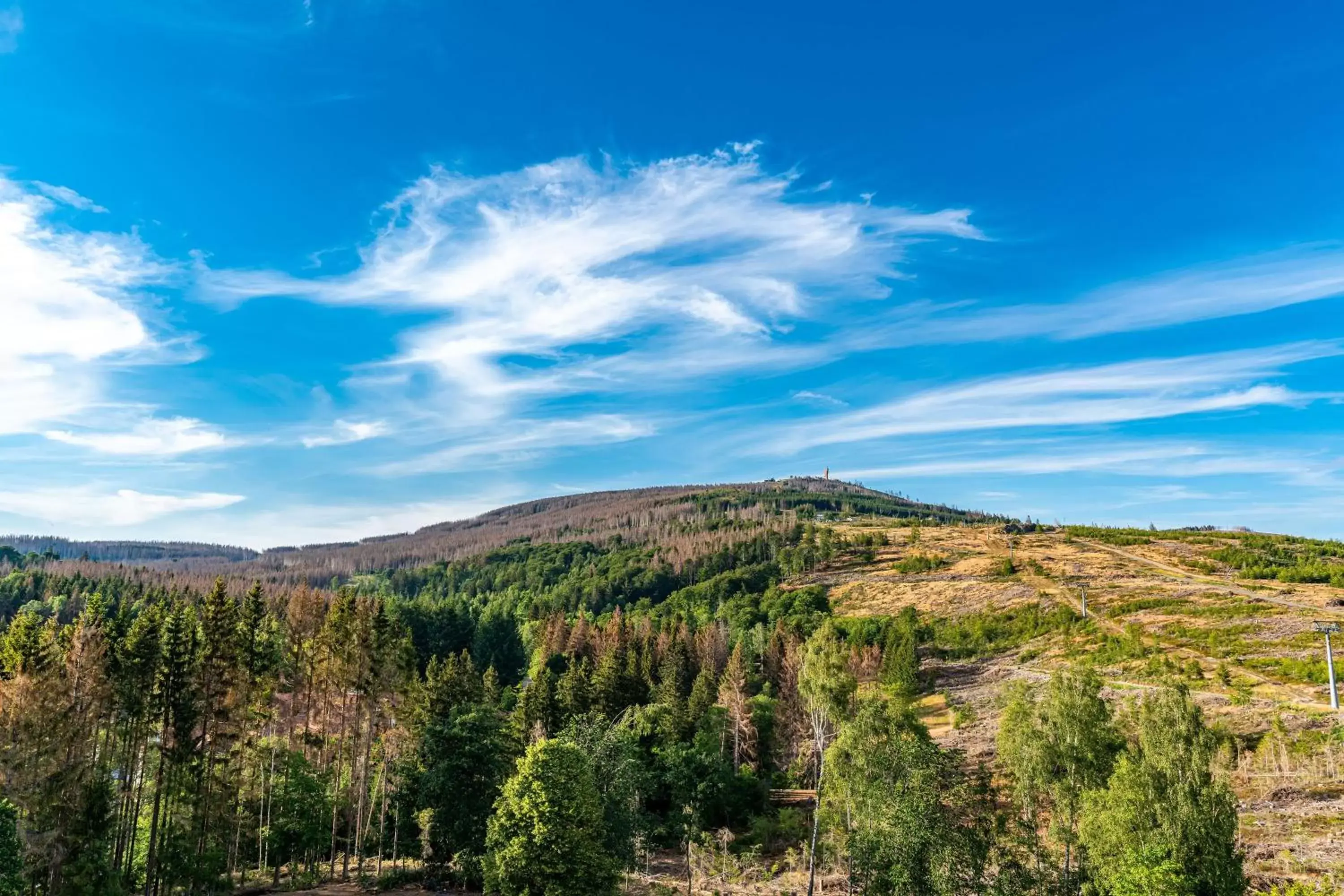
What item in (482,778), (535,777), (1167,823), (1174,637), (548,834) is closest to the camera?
(1167,823)

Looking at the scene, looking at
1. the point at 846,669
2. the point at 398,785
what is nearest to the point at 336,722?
the point at 398,785

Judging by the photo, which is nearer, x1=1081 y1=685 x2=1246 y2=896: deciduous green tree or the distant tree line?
x1=1081 y1=685 x2=1246 y2=896: deciduous green tree

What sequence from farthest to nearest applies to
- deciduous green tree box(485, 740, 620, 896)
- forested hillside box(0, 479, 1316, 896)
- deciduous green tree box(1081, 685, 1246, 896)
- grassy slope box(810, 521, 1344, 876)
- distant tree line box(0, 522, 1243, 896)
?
grassy slope box(810, 521, 1344, 876) → deciduous green tree box(485, 740, 620, 896) → forested hillside box(0, 479, 1316, 896) → distant tree line box(0, 522, 1243, 896) → deciduous green tree box(1081, 685, 1246, 896)

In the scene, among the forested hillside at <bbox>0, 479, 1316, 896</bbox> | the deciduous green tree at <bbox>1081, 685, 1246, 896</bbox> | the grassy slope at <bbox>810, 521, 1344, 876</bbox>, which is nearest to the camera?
the deciduous green tree at <bbox>1081, 685, 1246, 896</bbox>

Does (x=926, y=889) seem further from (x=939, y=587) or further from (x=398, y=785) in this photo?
(x=939, y=587)

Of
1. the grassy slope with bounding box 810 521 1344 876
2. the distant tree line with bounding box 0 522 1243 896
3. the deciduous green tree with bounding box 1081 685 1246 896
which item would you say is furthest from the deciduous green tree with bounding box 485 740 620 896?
the grassy slope with bounding box 810 521 1344 876

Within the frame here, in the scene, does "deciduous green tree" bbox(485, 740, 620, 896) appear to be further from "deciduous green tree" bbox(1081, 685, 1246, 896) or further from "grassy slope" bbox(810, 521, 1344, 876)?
"grassy slope" bbox(810, 521, 1344, 876)

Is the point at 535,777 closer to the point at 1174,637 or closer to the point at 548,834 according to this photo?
the point at 548,834

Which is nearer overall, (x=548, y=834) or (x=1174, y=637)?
(x=548, y=834)

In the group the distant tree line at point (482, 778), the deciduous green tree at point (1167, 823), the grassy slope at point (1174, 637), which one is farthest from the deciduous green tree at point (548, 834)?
the grassy slope at point (1174, 637)

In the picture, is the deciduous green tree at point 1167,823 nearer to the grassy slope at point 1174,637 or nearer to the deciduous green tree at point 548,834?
the grassy slope at point 1174,637

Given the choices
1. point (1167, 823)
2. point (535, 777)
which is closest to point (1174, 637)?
point (1167, 823)

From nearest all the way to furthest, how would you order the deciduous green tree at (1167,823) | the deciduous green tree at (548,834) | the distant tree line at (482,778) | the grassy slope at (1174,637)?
the deciduous green tree at (1167,823)
the distant tree line at (482,778)
the deciduous green tree at (548,834)
the grassy slope at (1174,637)

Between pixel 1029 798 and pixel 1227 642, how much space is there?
216ft
